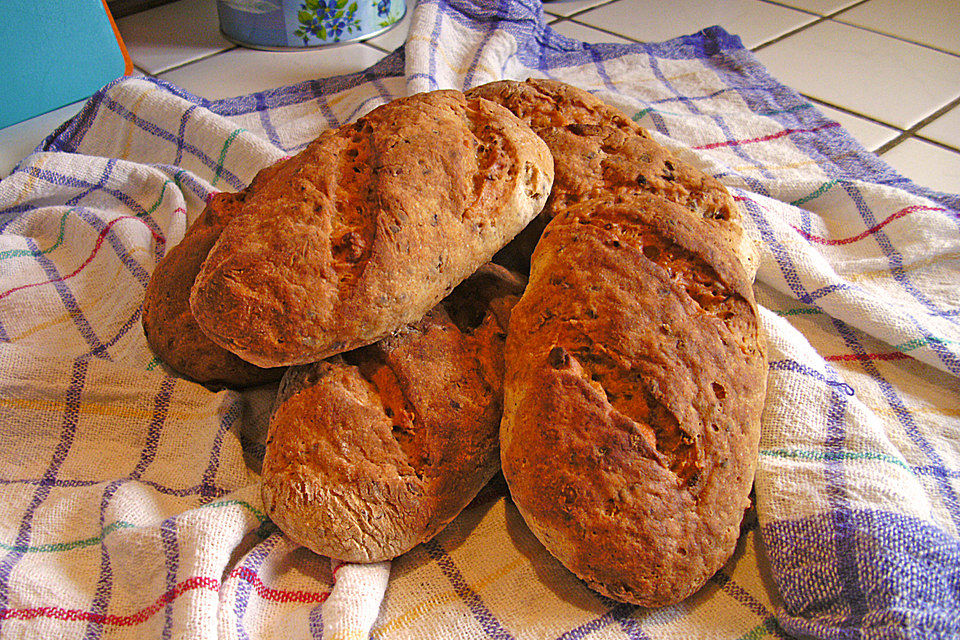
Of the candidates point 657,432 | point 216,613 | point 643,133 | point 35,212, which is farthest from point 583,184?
point 35,212

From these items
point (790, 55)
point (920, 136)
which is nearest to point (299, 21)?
point (790, 55)

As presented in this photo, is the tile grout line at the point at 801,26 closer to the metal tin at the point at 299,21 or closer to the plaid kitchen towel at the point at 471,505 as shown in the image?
the plaid kitchen towel at the point at 471,505

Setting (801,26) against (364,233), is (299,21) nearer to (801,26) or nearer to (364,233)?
(364,233)

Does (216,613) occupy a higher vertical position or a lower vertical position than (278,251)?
lower

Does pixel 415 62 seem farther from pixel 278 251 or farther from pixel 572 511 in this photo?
pixel 572 511

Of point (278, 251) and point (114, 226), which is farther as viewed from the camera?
point (114, 226)

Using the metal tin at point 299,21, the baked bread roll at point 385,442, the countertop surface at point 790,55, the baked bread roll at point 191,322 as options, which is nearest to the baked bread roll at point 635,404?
the baked bread roll at point 385,442
